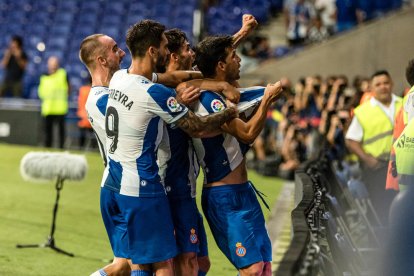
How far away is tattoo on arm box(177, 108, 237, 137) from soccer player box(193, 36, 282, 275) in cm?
9

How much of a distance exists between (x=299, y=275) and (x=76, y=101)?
62.9 ft

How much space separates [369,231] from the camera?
31.5 feet

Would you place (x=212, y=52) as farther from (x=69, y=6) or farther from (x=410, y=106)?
(x=69, y=6)

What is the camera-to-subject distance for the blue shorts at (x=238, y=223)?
596 cm

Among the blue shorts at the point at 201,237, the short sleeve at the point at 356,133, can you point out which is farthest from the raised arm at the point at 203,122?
the short sleeve at the point at 356,133

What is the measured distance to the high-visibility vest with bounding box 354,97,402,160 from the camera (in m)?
10.7

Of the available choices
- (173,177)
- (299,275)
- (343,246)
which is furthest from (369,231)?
(299,275)

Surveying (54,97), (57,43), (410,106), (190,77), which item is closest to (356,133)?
(410,106)

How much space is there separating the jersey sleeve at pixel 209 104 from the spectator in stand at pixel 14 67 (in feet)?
54.5

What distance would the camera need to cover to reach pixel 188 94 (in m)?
5.91

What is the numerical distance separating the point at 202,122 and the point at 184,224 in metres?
0.66

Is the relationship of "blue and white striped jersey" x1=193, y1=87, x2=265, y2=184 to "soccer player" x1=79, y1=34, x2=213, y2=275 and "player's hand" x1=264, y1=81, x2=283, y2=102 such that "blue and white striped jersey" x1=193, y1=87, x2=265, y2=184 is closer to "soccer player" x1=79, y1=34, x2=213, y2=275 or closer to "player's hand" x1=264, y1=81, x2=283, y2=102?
"player's hand" x1=264, y1=81, x2=283, y2=102

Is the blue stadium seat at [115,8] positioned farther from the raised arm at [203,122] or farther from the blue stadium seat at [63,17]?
the raised arm at [203,122]

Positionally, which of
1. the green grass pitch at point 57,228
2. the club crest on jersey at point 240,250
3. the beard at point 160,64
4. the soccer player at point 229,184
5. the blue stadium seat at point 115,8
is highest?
the blue stadium seat at point 115,8
